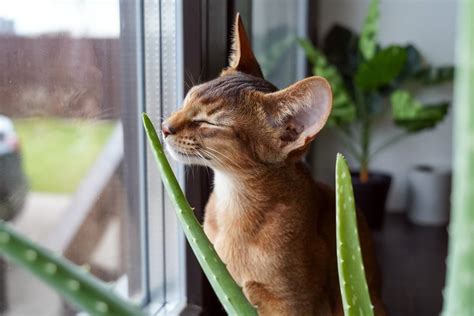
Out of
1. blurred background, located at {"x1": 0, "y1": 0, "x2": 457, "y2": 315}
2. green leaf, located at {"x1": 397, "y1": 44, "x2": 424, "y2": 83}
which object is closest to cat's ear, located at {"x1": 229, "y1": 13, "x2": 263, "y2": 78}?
blurred background, located at {"x1": 0, "y1": 0, "x2": 457, "y2": 315}

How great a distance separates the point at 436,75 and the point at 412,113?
0.41 m

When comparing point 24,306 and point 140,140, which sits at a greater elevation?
point 140,140

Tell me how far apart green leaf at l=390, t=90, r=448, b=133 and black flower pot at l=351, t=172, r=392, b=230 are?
0.83 feet

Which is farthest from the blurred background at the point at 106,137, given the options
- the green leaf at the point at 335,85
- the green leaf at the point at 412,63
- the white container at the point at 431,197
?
the green leaf at the point at 412,63

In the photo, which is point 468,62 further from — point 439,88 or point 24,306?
point 439,88

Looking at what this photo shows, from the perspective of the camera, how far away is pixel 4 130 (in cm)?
76

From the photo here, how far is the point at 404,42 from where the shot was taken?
2605mm

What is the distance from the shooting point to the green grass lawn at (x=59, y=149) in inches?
32.4

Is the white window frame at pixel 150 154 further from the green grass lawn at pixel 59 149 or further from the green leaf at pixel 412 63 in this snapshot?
the green leaf at pixel 412 63

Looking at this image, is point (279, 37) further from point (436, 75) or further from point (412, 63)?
point (436, 75)

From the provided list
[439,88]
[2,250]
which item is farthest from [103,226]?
[439,88]

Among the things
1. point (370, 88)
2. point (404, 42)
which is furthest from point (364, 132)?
point (404, 42)

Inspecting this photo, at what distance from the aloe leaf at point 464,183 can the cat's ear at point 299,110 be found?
0.40 m

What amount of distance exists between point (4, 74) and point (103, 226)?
16.3 inches
